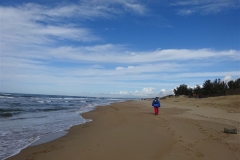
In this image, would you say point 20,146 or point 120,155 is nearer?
point 120,155

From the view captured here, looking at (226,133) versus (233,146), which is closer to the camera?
(233,146)

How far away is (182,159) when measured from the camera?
582 cm

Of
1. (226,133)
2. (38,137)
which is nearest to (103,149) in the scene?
(38,137)

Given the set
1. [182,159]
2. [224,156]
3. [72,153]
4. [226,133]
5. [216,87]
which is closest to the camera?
[182,159]

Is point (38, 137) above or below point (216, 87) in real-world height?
below

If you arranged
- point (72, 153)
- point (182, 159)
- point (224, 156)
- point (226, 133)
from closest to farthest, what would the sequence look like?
point (182, 159) → point (224, 156) → point (72, 153) → point (226, 133)

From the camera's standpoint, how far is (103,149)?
7078mm

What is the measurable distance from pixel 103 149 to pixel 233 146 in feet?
14.8

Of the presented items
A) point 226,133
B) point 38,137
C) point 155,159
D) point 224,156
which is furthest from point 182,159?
point 38,137

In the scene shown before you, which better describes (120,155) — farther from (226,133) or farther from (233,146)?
(226,133)

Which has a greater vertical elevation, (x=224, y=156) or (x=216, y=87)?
(x=216, y=87)

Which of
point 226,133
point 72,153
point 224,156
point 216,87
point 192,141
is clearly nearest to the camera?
point 224,156

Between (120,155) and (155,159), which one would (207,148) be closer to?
(155,159)

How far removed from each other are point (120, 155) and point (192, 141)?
3145 mm
